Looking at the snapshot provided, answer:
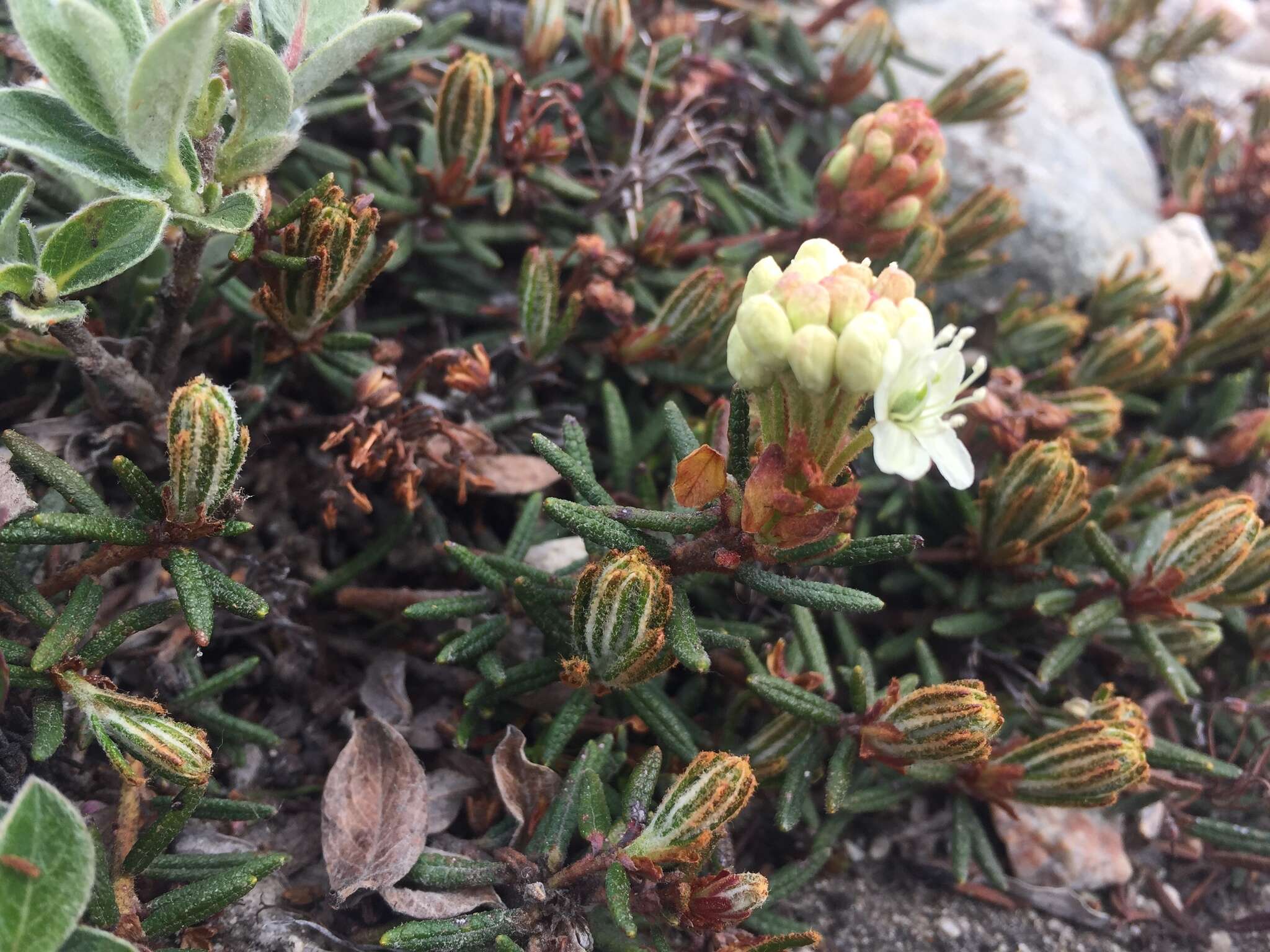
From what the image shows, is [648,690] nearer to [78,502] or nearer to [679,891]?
[679,891]

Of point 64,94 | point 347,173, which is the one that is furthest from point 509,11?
point 64,94

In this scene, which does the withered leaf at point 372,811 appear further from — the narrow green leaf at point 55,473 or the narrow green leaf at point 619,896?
the narrow green leaf at point 55,473

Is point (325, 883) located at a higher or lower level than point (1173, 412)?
lower

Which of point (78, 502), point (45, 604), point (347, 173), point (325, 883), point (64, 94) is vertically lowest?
point (325, 883)

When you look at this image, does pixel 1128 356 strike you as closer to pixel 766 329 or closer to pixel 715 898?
pixel 766 329

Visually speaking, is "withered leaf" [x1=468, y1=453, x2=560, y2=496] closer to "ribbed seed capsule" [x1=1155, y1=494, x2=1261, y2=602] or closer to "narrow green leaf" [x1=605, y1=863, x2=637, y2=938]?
"narrow green leaf" [x1=605, y1=863, x2=637, y2=938]

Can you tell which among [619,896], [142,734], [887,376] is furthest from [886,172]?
[142,734]
